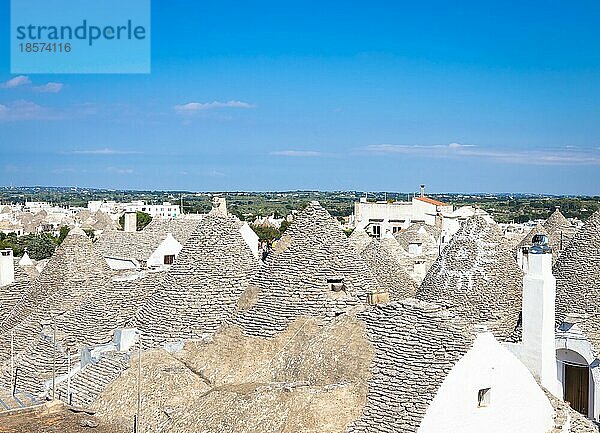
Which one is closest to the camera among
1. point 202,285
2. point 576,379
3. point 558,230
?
point 576,379

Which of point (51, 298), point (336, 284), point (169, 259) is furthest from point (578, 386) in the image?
point (169, 259)

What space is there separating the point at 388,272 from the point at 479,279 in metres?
5.13

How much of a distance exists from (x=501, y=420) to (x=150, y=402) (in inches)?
217

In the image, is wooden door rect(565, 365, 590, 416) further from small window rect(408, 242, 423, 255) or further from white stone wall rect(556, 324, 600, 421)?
small window rect(408, 242, 423, 255)

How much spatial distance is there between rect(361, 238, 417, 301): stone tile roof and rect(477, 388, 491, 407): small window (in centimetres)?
867

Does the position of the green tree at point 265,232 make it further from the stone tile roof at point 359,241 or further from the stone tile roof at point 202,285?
the stone tile roof at point 202,285

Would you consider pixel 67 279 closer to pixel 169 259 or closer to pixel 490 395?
pixel 169 259

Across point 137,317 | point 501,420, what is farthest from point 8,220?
point 501,420

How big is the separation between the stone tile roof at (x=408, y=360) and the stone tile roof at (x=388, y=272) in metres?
7.53

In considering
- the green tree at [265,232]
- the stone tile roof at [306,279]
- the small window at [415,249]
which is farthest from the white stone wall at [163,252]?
the green tree at [265,232]

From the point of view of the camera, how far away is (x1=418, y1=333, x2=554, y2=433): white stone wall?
34.2 ft

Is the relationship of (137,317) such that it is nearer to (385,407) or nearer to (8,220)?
(385,407)

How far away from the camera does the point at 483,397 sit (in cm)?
1070

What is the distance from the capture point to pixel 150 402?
12.6m
